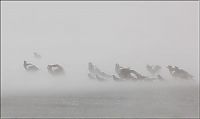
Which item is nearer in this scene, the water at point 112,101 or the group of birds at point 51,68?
the water at point 112,101

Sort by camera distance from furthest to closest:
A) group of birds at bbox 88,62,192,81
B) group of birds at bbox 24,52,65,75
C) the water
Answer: group of birds at bbox 24,52,65,75, group of birds at bbox 88,62,192,81, the water

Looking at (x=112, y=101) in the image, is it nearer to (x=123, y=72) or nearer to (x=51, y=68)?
(x=123, y=72)

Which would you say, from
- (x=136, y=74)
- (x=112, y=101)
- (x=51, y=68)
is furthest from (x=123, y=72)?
(x=51, y=68)

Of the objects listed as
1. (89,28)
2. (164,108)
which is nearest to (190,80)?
(164,108)

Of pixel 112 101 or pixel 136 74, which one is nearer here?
pixel 112 101

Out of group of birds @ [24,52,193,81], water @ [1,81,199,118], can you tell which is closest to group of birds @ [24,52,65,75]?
group of birds @ [24,52,193,81]

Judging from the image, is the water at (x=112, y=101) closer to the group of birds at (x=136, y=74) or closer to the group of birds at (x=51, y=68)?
the group of birds at (x=136, y=74)

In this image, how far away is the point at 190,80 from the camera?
12.9 ft

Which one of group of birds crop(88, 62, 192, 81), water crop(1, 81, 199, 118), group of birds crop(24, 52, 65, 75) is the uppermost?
group of birds crop(24, 52, 65, 75)

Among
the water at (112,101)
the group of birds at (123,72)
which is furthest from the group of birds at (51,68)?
the water at (112,101)

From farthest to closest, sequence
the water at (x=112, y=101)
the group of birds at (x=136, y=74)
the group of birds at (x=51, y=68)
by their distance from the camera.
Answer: the group of birds at (x=51, y=68) → the group of birds at (x=136, y=74) → the water at (x=112, y=101)

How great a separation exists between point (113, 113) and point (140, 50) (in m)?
0.93

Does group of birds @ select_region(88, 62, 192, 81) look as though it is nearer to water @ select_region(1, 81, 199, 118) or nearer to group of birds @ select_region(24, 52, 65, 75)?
water @ select_region(1, 81, 199, 118)

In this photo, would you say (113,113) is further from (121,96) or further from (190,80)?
(190,80)
